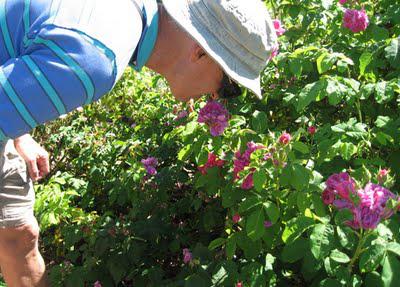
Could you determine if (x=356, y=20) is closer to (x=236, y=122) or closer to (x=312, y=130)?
(x=312, y=130)

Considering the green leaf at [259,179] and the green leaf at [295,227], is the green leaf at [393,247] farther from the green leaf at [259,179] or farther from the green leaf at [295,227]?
the green leaf at [259,179]

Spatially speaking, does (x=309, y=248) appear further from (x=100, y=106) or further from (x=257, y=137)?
(x=100, y=106)

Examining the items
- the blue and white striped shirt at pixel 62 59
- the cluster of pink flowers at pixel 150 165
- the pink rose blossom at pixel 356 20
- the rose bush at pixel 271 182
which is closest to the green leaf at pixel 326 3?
the rose bush at pixel 271 182

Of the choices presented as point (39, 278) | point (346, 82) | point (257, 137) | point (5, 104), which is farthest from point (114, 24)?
point (39, 278)

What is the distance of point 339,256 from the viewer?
181cm

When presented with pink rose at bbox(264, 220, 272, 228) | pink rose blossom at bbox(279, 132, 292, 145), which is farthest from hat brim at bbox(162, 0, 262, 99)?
pink rose at bbox(264, 220, 272, 228)

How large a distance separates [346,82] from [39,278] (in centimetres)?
150

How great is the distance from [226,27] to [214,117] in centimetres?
72

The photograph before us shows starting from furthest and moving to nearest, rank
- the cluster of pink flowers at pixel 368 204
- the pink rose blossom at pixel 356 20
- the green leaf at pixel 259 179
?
1. the pink rose blossom at pixel 356 20
2. the green leaf at pixel 259 179
3. the cluster of pink flowers at pixel 368 204

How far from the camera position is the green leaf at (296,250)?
1.89m

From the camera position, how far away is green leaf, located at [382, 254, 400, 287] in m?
1.69

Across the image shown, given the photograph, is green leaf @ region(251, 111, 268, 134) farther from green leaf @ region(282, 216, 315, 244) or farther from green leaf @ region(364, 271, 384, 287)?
green leaf @ region(364, 271, 384, 287)

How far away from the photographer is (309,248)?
1882 millimetres

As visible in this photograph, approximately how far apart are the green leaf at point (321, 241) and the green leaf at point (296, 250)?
0.10m
